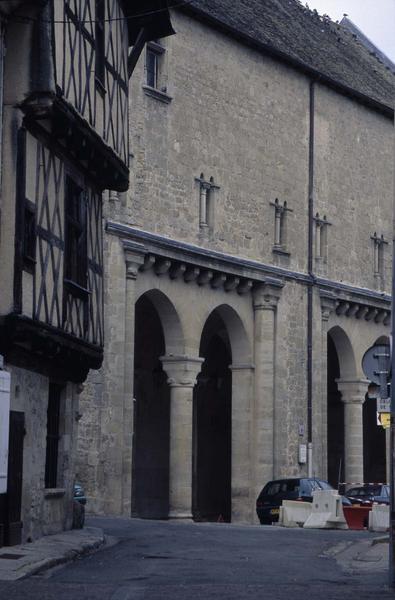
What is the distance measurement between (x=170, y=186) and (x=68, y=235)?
14917 mm

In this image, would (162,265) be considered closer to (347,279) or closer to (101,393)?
(101,393)

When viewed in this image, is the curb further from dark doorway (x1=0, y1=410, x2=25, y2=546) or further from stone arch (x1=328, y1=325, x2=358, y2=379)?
stone arch (x1=328, y1=325, x2=358, y2=379)

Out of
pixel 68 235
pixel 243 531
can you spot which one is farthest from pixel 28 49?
pixel 243 531

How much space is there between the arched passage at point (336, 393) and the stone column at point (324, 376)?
1319 mm

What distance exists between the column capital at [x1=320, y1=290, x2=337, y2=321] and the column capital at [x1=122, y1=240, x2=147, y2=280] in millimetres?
9059

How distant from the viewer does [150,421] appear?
42.6 metres

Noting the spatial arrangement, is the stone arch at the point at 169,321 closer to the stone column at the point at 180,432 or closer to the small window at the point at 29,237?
the stone column at the point at 180,432

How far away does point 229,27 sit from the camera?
38625mm

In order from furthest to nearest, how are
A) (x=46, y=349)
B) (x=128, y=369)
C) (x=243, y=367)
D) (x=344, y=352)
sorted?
1. (x=344, y=352)
2. (x=243, y=367)
3. (x=128, y=369)
4. (x=46, y=349)

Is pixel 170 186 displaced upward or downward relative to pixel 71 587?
upward

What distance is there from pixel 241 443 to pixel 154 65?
404 inches

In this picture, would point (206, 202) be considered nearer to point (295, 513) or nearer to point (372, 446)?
point (295, 513)

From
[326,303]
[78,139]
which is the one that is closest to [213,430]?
[326,303]

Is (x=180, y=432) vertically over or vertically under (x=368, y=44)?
under
